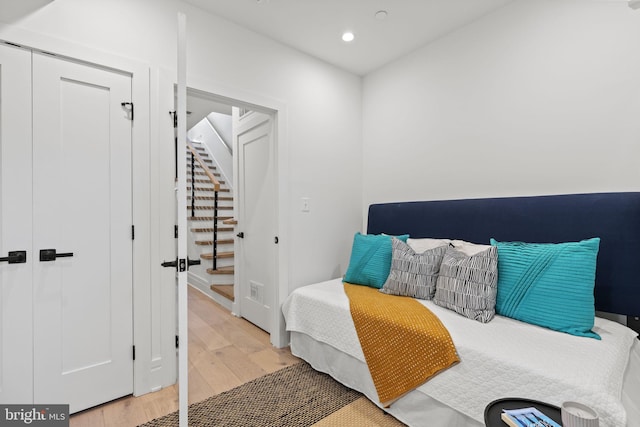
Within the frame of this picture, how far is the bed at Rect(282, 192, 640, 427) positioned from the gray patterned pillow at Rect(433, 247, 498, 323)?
6cm

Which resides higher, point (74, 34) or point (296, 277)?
point (74, 34)

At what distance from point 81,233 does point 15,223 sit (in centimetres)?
28

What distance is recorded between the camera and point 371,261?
2.42m

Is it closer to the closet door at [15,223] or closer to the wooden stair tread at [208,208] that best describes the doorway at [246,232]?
the wooden stair tread at [208,208]

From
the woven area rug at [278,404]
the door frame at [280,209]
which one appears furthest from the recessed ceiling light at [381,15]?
the woven area rug at [278,404]

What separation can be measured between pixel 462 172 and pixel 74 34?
9.20 ft

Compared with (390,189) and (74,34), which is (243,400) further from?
(74,34)

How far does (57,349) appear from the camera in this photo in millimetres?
1688

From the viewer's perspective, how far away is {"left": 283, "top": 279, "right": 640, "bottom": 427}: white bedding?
3.70 feet

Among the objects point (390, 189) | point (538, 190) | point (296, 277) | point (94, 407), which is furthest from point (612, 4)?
point (94, 407)

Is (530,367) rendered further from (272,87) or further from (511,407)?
(272,87)

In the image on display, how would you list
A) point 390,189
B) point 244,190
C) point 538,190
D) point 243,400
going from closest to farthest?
point 243,400, point 538,190, point 390,189, point 244,190

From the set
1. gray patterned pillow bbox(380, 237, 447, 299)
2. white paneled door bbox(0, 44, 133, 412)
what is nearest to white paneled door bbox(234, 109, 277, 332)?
gray patterned pillow bbox(380, 237, 447, 299)

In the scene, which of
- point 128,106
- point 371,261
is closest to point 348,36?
point 128,106
